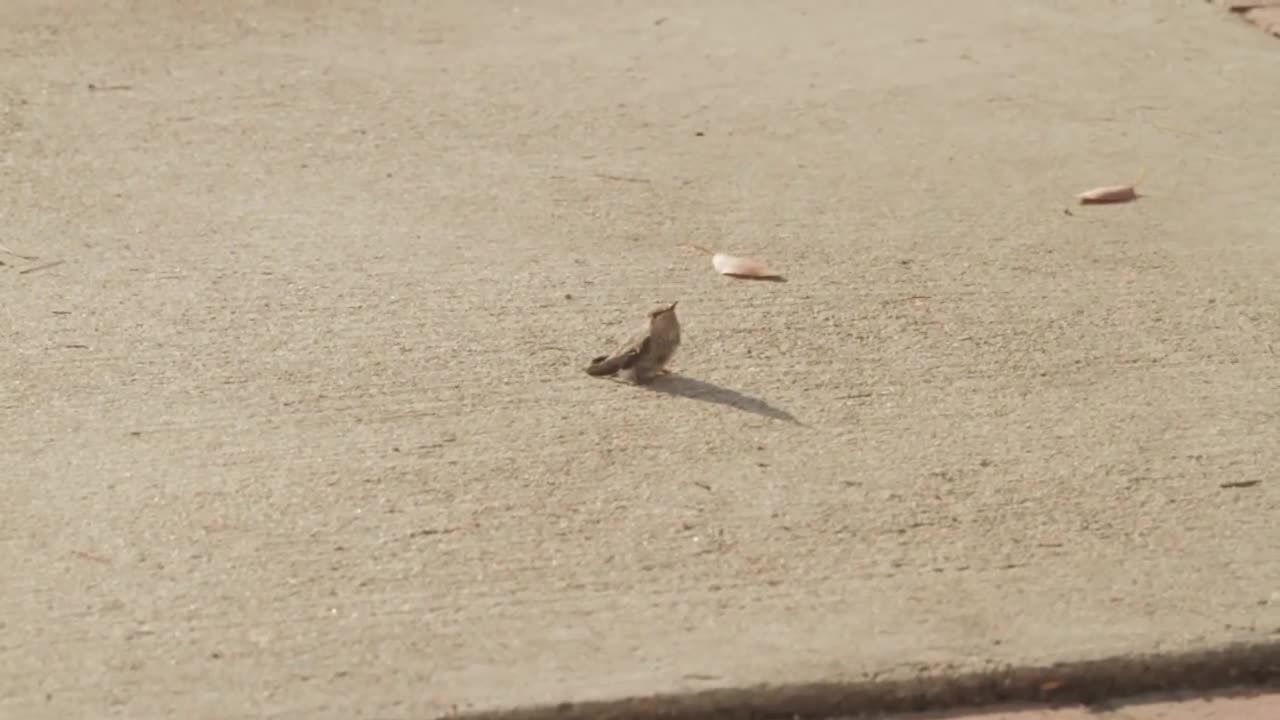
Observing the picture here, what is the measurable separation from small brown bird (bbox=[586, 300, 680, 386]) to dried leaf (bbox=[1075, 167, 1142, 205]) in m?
1.58

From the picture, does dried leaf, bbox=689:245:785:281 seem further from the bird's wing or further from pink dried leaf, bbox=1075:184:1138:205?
pink dried leaf, bbox=1075:184:1138:205

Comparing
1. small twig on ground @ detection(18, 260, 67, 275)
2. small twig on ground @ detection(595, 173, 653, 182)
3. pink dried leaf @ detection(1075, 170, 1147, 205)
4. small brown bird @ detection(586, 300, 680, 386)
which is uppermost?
small brown bird @ detection(586, 300, 680, 386)

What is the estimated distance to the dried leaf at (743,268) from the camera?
186 inches

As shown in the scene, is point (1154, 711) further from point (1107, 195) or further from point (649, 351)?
point (1107, 195)

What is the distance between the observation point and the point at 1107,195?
17.2 feet

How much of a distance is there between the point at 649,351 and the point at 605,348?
0.78ft

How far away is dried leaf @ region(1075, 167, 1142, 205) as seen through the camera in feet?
17.2

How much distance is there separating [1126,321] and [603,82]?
2.16m

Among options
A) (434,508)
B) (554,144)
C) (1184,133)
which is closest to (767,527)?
(434,508)

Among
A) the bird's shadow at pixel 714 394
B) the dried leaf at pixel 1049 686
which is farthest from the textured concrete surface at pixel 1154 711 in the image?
the bird's shadow at pixel 714 394

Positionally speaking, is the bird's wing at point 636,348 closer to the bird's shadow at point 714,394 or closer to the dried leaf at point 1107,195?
the bird's shadow at point 714,394

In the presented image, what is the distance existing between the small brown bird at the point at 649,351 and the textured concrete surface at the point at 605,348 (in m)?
0.06

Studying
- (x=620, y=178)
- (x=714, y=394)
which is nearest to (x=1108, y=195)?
(x=620, y=178)

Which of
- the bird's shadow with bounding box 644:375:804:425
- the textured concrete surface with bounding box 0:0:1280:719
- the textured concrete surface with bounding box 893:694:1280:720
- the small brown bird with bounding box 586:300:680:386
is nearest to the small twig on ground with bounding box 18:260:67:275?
the textured concrete surface with bounding box 0:0:1280:719
